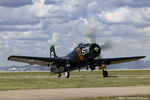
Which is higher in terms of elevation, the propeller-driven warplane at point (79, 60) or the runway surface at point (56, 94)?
the propeller-driven warplane at point (79, 60)

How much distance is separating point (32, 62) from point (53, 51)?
9428 mm

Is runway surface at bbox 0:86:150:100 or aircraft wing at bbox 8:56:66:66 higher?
aircraft wing at bbox 8:56:66:66

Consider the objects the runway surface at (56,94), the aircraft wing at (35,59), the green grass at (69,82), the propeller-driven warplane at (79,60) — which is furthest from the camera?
the aircraft wing at (35,59)

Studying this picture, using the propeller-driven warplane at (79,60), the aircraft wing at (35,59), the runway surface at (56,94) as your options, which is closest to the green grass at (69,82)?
the propeller-driven warplane at (79,60)

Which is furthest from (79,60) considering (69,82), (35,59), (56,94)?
(56,94)

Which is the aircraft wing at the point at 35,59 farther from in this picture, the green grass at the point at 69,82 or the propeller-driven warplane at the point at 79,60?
the green grass at the point at 69,82

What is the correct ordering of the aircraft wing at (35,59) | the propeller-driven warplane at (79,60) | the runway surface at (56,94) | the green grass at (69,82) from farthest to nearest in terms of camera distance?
the aircraft wing at (35,59)
the propeller-driven warplane at (79,60)
the green grass at (69,82)
the runway surface at (56,94)

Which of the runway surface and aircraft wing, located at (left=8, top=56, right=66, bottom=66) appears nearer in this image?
the runway surface

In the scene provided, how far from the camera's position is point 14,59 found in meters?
48.3

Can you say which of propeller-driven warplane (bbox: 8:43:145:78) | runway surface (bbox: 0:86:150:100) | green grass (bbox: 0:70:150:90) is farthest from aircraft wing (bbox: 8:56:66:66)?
runway surface (bbox: 0:86:150:100)

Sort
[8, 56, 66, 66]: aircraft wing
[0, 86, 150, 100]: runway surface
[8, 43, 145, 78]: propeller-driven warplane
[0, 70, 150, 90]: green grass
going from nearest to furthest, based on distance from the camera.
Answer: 1. [0, 86, 150, 100]: runway surface
2. [0, 70, 150, 90]: green grass
3. [8, 43, 145, 78]: propeller-driven warplane
4. [8, 56, 66, 66]: aircraft wing

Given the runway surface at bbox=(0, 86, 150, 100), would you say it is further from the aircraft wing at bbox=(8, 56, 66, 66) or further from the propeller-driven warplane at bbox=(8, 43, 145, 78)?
the aircraft wing at bbox=(8, 56, 66, 66)

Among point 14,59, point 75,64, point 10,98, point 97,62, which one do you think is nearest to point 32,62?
point 14,59

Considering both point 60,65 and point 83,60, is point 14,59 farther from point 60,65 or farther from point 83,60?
point 83,60
